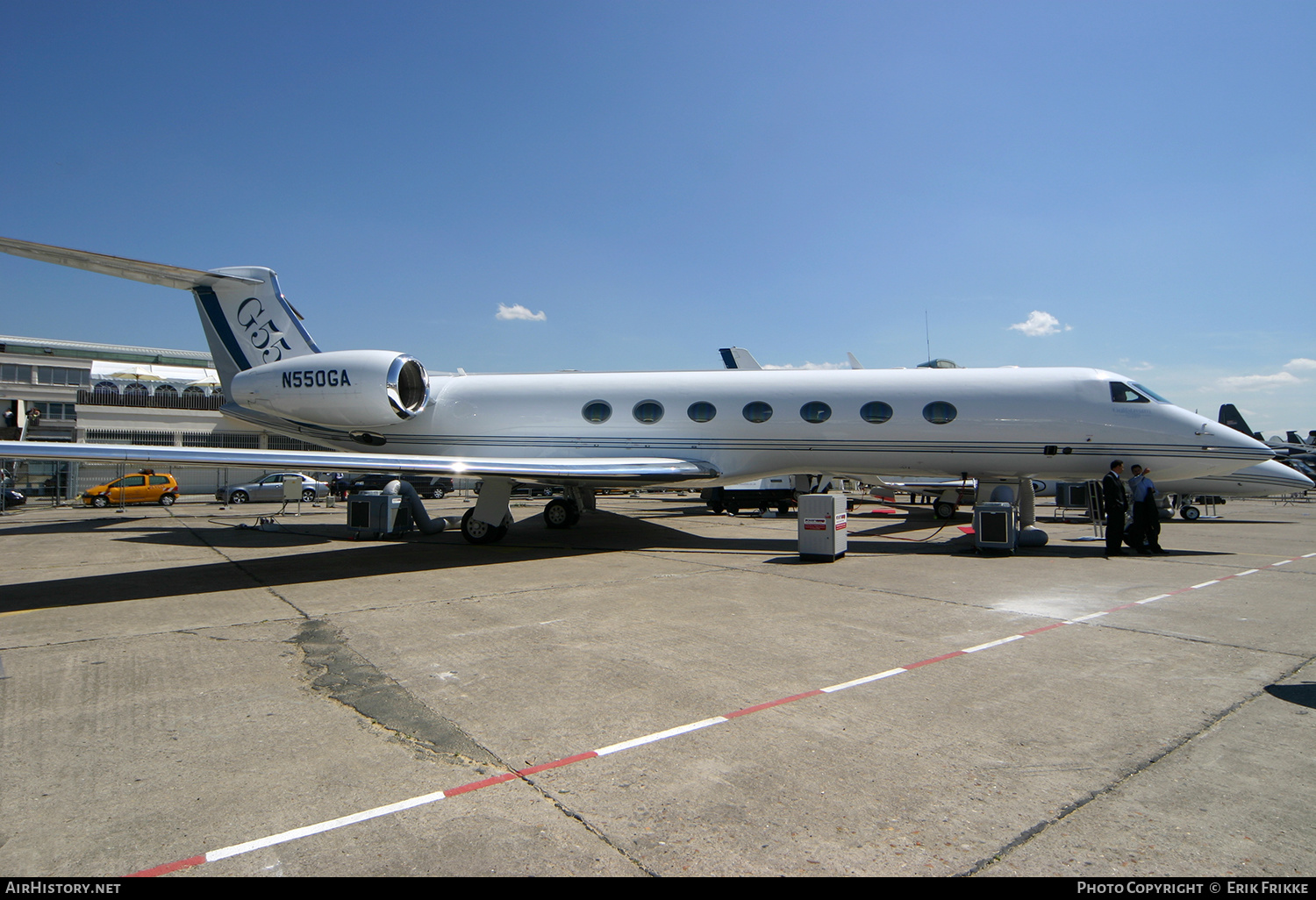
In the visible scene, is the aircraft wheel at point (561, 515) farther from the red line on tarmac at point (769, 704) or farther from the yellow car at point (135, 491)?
the yellow car at point (135, 491)

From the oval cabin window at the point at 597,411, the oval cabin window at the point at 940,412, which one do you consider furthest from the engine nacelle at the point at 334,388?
the oval cabin window at the point at 940,412

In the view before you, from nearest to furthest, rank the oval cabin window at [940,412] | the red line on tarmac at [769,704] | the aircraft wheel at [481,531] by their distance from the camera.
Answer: the red line on tarmac at [769,704] < the oval cabin window at [940,412] < the aircraft wheel at [481,531]

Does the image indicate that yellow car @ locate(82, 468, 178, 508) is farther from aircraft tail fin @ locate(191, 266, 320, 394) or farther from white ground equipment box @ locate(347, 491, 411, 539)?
white ground equipment box @ locate(347, 491, 411, 539)

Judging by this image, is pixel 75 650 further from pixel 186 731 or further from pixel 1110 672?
pixel 1110 672

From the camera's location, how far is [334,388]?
42.5 ft

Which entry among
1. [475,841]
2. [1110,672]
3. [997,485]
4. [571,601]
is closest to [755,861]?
[475,841]

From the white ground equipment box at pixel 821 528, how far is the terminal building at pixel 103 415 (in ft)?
Result: 63.4

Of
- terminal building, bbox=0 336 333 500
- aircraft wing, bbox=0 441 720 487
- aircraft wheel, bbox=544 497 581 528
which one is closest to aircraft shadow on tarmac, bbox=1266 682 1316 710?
aircraft wing, bbox=0 441 720 487

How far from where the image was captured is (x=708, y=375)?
13297 millimetres

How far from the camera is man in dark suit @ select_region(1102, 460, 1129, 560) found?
11.1 metres

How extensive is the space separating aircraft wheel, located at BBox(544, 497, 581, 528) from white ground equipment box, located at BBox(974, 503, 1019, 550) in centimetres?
855

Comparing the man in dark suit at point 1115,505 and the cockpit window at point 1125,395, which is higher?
the cockpit window at point 1125,395

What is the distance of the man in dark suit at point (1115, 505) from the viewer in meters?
11.1

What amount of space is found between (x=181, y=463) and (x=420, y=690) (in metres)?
5.23
